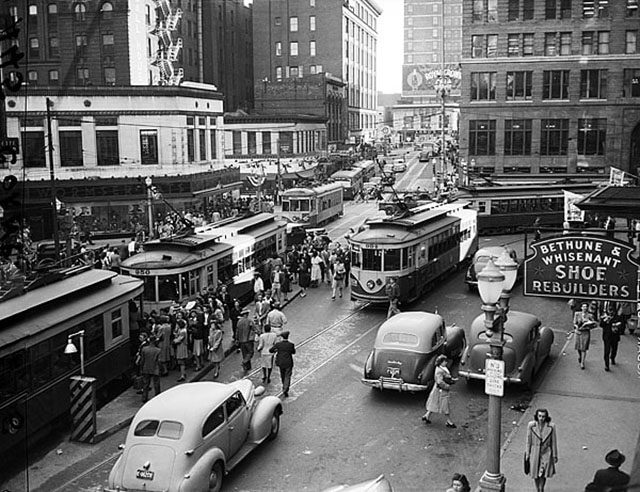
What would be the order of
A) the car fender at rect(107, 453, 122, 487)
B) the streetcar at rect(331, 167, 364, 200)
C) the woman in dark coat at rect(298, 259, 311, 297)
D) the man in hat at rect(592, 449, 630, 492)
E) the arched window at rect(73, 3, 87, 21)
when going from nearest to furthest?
the man in hat at rect(592, 449, 630, 492)
the car fender at rect(107, 453, 122, 487)
the woman in dark coat at rect(298, 259, 311, 297)
the arched window at rect(73, 3, 87, 21)
the streetcar at rect(331, 167, 364, 200)

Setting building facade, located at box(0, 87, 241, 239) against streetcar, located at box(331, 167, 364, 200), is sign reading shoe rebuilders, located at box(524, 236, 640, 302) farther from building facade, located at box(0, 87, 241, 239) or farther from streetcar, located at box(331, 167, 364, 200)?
streetcar, located at box(331, 167, 364, 200)

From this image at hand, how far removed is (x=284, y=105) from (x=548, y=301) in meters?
69.6

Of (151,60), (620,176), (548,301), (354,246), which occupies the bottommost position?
(548,301)

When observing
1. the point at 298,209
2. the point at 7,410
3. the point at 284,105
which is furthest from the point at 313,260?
the point at 284,105

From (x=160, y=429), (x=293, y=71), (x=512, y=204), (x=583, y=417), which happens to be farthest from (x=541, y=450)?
(x=293, y=71)

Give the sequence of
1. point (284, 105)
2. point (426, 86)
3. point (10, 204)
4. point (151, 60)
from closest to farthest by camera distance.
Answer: point (10, 204)
point (151, 60)
point (284, 105)
point (426, 86)

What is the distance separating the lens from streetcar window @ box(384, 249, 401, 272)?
27.2m

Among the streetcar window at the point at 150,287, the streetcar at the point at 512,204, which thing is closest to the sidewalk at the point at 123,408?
the streetcar window at the point at 150,287

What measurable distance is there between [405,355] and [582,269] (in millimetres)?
6278

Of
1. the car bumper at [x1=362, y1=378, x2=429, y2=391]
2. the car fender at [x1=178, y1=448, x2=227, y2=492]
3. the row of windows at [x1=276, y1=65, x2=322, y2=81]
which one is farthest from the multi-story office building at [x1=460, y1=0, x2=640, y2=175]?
the car fender at [x1=178, y1=448, x2=227, y2=492]

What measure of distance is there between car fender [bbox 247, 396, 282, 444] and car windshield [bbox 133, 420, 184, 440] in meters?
2.49

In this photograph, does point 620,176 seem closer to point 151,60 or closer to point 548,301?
point 548,301

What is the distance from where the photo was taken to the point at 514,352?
18375mm

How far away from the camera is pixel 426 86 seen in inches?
7613
